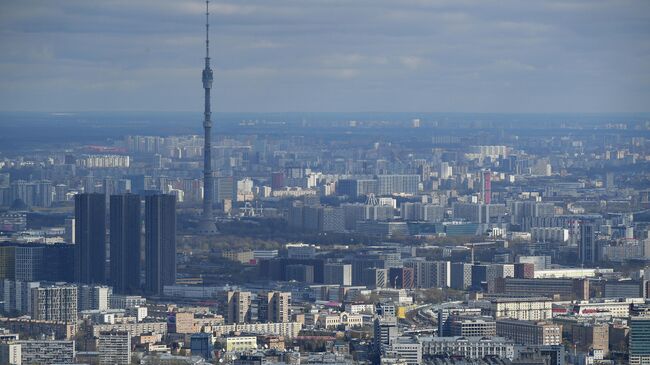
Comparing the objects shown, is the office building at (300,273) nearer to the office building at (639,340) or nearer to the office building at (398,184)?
the office building at (639,340)

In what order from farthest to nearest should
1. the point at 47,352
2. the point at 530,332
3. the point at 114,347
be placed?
the point at 530,332 < the point at 114,347 < the point at 47,352

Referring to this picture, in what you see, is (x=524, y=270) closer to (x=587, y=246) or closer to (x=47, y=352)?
(x=587, y=246)

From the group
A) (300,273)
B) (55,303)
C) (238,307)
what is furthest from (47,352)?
(300,273)

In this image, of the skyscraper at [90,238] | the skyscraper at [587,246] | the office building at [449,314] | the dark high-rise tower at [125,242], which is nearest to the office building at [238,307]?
the office building at [449,314]

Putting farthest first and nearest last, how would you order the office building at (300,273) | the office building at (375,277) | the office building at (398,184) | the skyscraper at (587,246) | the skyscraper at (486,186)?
1. the office building at (398,184)
2. the skyscraper at (486,186)
3. the skyscraper at (587,246)
4. the office building at (300,273)
5. the office building at (375,277)

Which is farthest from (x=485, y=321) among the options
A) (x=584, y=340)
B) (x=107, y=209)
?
(x=107, y=209)

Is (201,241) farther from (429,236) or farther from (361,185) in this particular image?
(361,185)

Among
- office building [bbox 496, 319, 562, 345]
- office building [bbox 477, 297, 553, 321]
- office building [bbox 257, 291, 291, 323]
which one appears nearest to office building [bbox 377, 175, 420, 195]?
office building [bbox 477, 297, 553, 321]
